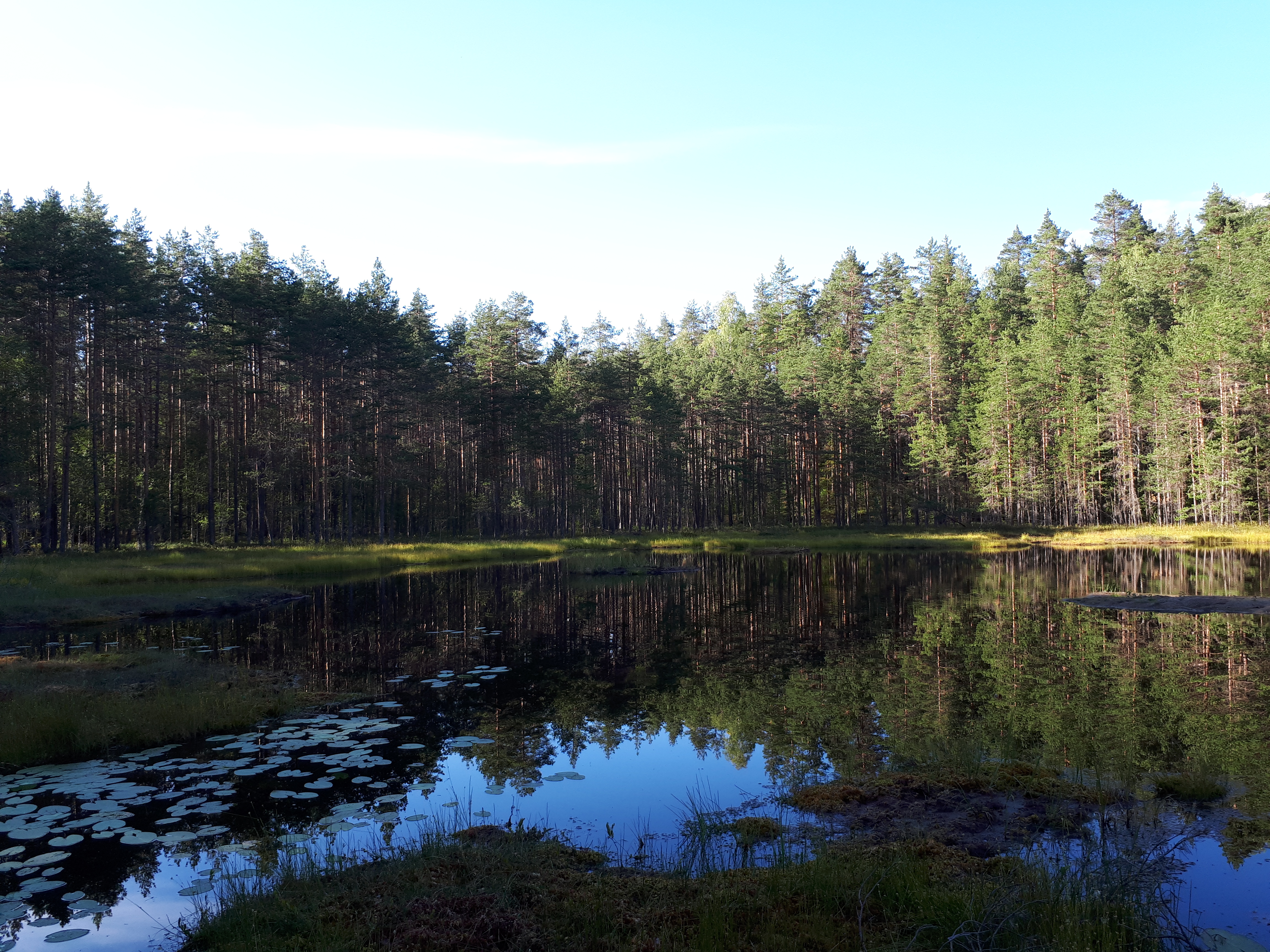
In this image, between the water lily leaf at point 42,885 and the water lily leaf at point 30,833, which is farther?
the water lily leaf at point 30,833

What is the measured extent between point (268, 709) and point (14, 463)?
106 ft

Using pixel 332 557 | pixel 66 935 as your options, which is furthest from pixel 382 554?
pixel 66 935

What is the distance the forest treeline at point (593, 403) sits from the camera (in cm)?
4656

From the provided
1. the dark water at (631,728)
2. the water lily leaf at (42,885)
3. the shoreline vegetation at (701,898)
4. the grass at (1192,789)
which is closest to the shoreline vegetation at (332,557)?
the dark water at (631,728)

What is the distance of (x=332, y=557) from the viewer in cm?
4216

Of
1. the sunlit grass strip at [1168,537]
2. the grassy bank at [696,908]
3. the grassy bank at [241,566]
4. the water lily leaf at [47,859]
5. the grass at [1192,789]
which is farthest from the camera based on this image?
the sunlit grass strip at [1168,537]

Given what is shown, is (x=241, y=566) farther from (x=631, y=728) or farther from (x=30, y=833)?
(x=30, y=833)

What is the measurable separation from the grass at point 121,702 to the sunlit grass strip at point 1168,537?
195 feet

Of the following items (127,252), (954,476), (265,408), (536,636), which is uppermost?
(127,252)

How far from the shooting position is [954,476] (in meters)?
82.8

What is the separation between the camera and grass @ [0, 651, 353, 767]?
38.7 feet

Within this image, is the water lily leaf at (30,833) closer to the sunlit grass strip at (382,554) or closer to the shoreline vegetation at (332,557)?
the shoreline vegetation at (332,557)

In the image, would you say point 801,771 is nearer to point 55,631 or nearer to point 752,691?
point 752,691

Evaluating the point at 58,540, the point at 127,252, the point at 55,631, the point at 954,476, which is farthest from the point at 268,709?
the point at 954,476
